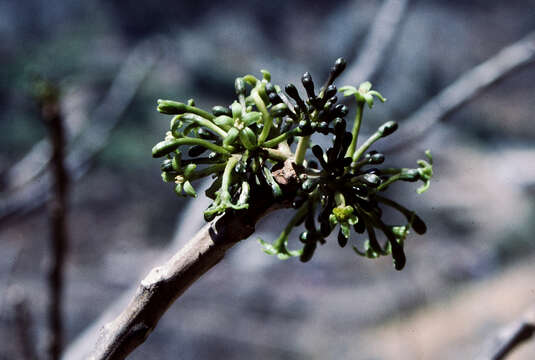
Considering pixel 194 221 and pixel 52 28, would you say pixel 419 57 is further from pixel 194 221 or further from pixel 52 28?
pixel 194 221

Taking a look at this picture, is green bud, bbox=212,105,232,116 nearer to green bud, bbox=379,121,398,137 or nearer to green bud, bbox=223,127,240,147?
green bud, bbox=223,127,240,147

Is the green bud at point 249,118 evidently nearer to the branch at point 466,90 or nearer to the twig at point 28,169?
the branch at point 466,90

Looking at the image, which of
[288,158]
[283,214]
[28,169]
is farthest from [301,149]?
[28,169]

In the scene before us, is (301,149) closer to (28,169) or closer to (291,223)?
(291,223)

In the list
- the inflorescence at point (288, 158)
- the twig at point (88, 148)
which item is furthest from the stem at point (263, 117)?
the twig at point (88, 148)

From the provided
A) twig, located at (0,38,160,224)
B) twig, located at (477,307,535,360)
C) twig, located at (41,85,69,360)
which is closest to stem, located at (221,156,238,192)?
twig, located at (477,307,535,360)

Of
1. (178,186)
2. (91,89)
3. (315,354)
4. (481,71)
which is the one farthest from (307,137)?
(91,89)
